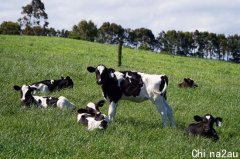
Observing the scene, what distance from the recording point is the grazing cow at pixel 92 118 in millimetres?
11289

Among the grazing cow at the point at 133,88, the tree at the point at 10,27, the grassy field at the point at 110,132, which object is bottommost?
the grassy field at the point at 110,132

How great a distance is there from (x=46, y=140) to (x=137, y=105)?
261 inches

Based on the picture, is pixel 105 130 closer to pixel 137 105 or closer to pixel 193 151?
pixel 193 151

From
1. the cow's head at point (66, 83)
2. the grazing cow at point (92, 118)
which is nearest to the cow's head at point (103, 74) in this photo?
the grazing cow at point (92, 118)

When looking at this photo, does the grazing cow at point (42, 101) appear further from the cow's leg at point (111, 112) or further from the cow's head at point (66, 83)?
the cow's head at point (66, 83)

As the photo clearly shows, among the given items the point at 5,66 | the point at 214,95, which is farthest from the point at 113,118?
the point at 5,66

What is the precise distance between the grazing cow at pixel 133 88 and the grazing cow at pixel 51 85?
4940 millimetres

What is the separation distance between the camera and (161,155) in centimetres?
931

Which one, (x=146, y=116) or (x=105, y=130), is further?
(x=146, y=116)

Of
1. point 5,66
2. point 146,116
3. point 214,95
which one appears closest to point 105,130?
point 146,116

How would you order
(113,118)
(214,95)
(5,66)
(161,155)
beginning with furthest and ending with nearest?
(5,66), (214,95), (113,118), (161,155)

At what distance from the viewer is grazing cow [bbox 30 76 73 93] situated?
17.4 metres

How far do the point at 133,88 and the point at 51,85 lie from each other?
593 centimetres

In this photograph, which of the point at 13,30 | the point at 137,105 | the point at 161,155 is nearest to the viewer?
the point at 161,155
